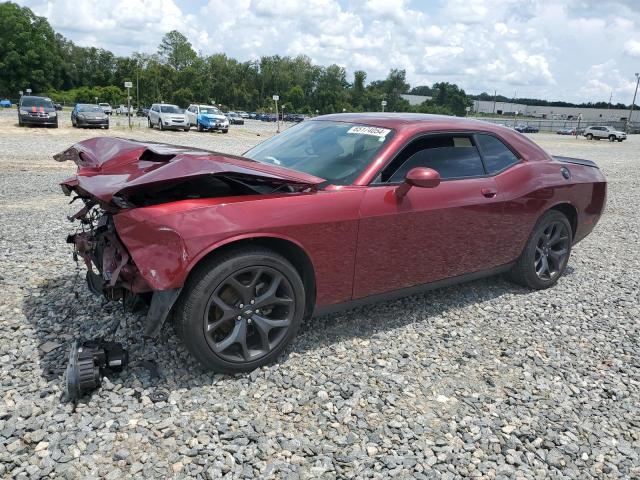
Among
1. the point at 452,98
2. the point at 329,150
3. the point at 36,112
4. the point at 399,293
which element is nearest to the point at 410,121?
the point at 329,150

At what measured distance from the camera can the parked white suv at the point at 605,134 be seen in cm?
5172

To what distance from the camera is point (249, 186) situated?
3.19m

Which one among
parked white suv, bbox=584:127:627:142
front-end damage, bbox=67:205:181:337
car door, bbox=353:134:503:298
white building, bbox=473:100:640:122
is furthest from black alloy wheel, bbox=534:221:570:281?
white building, bbox=473:100:640:122

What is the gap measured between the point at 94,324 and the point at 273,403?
5.22 feet

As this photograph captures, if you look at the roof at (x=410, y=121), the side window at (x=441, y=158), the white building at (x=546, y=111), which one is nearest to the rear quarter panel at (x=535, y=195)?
the side window at (x=441, y=158)

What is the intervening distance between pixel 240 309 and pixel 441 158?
2.01m

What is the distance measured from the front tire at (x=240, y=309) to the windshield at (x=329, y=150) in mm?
833

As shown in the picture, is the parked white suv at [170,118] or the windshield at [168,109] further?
the windshield at [168,109]

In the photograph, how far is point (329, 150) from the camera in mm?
3957

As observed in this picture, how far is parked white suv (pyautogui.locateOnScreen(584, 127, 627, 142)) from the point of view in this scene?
170 ft

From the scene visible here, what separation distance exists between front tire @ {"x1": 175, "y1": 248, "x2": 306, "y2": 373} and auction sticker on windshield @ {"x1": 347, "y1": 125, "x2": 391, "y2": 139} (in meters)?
1.32

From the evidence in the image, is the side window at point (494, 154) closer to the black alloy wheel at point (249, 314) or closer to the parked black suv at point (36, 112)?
the black alloy wheel at point (249, 314)

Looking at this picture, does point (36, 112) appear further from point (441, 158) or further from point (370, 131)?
point (441, 158)

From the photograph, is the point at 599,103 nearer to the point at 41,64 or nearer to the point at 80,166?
the point at 41,64
